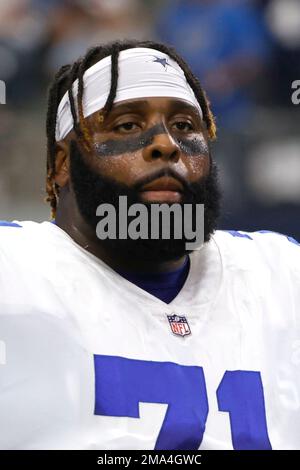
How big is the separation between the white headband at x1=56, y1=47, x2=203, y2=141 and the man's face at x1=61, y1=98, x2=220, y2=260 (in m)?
0.02

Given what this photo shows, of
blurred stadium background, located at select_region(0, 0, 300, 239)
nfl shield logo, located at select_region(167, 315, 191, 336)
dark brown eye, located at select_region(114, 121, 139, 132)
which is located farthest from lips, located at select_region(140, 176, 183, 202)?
blurred stadium background, located at select_region(0, 0, 300, 239)

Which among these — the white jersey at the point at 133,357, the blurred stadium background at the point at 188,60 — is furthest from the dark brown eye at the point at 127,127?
the blurred stadium background at the point at 188,60

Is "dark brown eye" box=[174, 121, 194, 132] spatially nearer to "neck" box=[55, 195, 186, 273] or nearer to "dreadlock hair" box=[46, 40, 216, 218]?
"dreadlock hair" box=[46, 40, 216, 218]

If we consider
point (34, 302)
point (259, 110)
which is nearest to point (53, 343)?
point (34, 302)

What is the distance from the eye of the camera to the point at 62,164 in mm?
2020

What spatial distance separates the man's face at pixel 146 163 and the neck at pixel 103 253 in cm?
2

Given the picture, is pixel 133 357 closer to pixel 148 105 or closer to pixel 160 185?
pixel 160 185

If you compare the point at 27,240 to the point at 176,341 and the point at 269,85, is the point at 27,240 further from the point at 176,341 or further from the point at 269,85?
the point at 269,85

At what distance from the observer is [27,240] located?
6.14ft

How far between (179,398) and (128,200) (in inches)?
15.2

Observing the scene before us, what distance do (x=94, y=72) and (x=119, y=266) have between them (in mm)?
408

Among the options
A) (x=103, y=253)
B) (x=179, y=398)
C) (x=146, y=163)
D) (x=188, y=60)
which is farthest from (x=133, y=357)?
(x=188, y=60)

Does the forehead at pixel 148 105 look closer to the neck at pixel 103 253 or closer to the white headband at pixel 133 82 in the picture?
the white headband at pixel 133 82
